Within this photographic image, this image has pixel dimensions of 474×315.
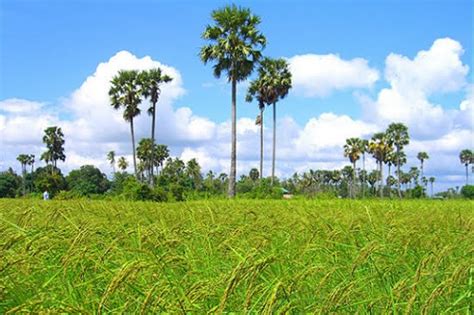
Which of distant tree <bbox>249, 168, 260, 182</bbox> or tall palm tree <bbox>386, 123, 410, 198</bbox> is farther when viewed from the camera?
distant tree <bbox>249, 168, 260, 182</bbox>

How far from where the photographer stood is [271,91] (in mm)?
47594

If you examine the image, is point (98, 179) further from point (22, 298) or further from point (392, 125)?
point (22, 298)

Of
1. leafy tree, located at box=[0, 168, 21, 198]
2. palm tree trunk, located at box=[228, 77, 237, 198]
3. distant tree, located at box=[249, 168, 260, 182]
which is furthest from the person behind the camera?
distant tree, located at box=[249, 168, 260, 182]

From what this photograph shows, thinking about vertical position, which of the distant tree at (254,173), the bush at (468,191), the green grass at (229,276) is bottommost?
the green grass at (229,276)

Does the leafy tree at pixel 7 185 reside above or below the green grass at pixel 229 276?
above

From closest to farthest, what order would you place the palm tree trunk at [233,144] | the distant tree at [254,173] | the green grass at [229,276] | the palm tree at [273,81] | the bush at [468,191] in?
the green grass at [229,276] → the palm tree trunk at [233,144] → the palm tree at [273,81] → the bush at [468,191] → the distant tree at [254,173]

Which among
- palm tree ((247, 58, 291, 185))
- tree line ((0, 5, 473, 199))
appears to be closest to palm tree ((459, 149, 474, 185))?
tree line ((0, 5, 473, 199))

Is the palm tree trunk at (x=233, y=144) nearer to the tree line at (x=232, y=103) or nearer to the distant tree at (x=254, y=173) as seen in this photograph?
the tree line at (x=232, y=103)

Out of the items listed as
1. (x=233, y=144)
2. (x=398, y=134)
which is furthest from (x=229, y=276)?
(x=398, y=134)

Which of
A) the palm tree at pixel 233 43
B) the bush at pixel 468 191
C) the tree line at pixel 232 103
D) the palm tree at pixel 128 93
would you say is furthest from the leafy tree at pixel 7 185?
the bush at pixel 468 191

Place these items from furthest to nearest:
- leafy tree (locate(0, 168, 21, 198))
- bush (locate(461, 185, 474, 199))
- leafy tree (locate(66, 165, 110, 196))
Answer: leafy tree (locate(66, 165, 110, 196)) < bush (locate(461, 185, 474, 199)) < leafy tree (locate(0, 168, 21, 198))

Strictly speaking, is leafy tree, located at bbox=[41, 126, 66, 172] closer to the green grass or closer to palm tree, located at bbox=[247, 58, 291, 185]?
palm tree, located at bbox=[247, 58, 291, 185]

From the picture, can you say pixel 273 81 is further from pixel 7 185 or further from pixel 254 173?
pixel 254 173

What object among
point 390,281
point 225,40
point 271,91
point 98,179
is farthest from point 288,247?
point 98,179
